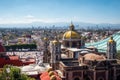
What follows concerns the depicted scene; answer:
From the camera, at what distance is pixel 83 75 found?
28516mm

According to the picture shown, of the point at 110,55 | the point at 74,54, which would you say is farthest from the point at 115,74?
the point at 74,54

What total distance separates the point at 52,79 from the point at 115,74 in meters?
8.40

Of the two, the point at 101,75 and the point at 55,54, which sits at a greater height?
the point at 55,54

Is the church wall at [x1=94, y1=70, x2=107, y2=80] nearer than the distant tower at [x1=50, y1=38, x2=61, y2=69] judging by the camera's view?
Yes

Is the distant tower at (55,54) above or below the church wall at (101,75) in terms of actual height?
above

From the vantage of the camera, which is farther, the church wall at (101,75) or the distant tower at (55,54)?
the distant tower at (55,54)

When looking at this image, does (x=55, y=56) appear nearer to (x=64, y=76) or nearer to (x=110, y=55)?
(x=64, y=76)

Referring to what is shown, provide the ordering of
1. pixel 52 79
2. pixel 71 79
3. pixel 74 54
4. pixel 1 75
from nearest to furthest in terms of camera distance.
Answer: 1. pixel 1 75
2. pixel 52 79
3. pixel 71 79
4. pixel 74 54

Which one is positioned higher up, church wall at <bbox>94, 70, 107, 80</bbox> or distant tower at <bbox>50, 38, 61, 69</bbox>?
distant tower at <bbox>50, 38, 61, 69</bbox>

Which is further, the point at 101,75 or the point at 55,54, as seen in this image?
the point at 55,54

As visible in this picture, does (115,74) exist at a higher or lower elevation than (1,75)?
lower

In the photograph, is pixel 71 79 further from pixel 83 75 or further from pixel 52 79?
pixel 52 79

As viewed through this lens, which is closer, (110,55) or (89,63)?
(89,63)

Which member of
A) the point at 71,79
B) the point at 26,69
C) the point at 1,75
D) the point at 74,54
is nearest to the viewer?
→ the point at 1,75
